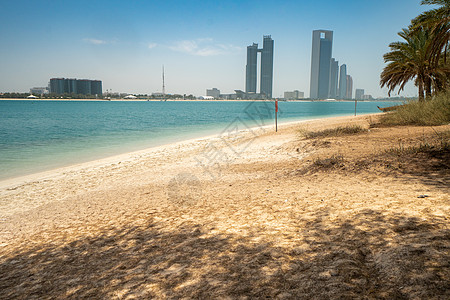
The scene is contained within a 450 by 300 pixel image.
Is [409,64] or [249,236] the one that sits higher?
[409,64]

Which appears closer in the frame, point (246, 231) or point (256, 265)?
point (256, 265)

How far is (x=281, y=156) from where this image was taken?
35.3ft

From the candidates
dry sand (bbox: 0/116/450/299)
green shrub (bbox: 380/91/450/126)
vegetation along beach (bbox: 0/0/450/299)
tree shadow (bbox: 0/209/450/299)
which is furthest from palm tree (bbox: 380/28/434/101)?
tree shadow (bbox: 0/209/450/299)

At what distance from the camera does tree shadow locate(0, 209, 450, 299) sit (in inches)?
96.0

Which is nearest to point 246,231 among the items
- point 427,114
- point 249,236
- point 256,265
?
point 249,236

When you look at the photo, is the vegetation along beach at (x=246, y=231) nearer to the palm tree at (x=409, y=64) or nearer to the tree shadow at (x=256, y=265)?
the tree shadow at (x=256, y=265)

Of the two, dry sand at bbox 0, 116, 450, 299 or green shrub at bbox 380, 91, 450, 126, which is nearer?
dry sand at bbox 0, 116, 450, 299

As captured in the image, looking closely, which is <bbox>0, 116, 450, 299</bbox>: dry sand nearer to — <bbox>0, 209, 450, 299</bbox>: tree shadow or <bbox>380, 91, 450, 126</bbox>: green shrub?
<bbox>0, 209, 450, 299</bbox>: tree shadow

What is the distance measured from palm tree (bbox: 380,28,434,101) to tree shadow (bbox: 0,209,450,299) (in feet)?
63.9

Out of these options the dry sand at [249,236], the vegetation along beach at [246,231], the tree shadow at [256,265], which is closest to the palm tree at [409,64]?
the vegetation along beach at [246,231]

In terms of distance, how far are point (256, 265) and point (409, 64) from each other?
939 inches

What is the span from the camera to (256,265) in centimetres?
298

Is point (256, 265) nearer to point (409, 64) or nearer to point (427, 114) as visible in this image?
point (427, 114)

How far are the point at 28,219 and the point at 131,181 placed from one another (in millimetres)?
3415
